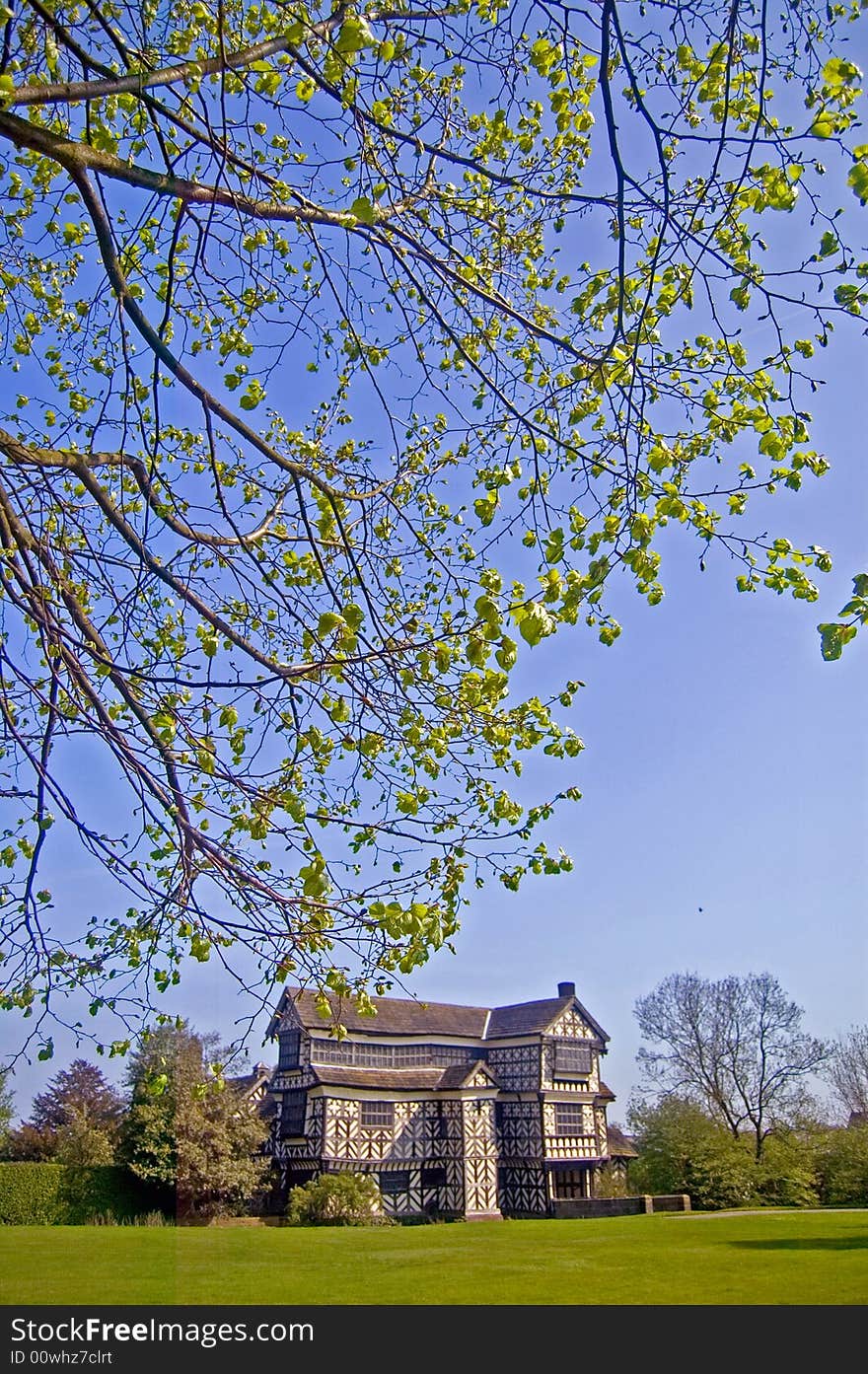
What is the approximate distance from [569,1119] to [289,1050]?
9262 millimetres

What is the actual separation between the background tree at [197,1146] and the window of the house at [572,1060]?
1002 cm

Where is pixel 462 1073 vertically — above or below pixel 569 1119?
above

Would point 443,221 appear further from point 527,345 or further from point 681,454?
point 681,454

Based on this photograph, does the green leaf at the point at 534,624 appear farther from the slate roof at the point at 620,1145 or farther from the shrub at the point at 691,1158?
the slate roof at the point at 620,1145

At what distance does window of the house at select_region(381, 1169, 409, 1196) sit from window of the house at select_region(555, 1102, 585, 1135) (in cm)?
515

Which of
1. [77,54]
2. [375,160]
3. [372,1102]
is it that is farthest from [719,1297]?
[372,1102]

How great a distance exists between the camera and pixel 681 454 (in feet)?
15.0

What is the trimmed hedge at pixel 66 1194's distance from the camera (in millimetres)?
17672

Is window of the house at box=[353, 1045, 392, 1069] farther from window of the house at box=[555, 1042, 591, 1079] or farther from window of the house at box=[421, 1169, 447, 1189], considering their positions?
window of the house at box=[555, 1042, 591, 1079]

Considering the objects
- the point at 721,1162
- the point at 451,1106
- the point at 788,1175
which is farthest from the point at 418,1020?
the point at 788,1175

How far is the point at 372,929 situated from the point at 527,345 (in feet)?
11.8

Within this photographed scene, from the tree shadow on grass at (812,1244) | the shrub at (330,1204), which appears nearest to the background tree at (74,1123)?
the shrub at (330,1204)

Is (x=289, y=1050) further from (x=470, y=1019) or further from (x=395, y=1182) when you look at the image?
(x=470, y=1019)

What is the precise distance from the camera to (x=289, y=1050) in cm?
2761
